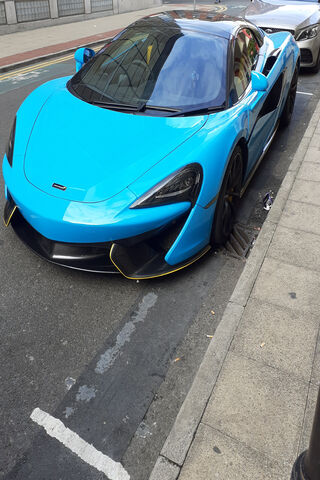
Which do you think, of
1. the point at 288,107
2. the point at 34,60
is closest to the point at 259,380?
the point at 288,107

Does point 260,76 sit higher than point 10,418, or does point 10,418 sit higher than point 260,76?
point 260,76

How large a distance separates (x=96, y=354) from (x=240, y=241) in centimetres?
174

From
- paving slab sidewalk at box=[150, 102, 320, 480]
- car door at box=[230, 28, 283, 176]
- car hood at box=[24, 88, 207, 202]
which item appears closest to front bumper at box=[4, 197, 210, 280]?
car hood at box=[24, 88, 207, 202]

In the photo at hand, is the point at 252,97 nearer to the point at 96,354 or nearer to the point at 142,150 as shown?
the point at 142,150

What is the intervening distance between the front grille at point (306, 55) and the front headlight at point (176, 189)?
22.3ft

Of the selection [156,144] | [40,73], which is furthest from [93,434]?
[40,73]

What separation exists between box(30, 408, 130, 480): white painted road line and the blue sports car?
3.32ft

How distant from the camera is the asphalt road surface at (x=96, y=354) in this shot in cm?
212

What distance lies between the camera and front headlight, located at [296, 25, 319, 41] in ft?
26.5

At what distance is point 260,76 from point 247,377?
274cm

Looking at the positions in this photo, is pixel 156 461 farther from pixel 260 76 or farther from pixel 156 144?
pixel 260 76

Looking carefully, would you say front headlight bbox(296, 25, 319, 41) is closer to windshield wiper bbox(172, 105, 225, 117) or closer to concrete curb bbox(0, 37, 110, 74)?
windshield wiper bbox(172, 105, 225, 117)

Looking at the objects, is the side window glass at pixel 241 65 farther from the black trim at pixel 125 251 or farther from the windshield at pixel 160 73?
the black trim at pixel 125 251

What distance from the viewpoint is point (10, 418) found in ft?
7.31
